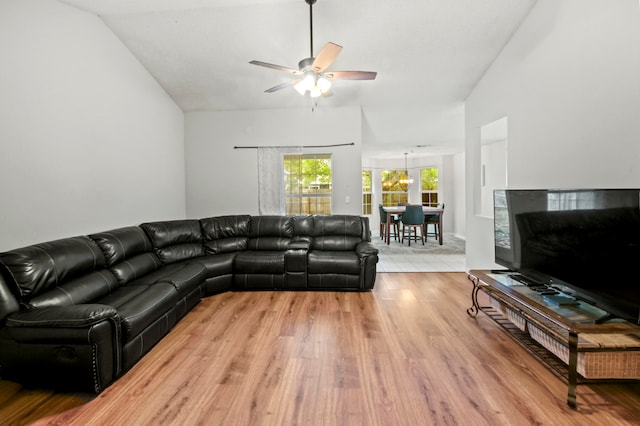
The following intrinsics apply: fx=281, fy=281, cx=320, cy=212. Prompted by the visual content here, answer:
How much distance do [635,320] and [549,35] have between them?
8.50 ft

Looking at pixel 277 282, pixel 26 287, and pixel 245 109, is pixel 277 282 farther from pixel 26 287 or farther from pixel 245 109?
pixel 245 109

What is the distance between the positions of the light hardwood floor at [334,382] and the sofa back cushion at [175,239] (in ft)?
3.40

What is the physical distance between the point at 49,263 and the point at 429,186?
29.9 ft

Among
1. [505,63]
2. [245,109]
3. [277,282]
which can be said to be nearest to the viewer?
[505,63]

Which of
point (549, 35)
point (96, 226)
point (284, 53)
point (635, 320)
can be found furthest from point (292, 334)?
point (549, 35)

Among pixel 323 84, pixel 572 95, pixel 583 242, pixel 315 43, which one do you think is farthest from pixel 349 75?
pixel 583 242

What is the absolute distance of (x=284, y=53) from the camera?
355 centimetres

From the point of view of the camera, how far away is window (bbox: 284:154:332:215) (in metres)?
4.94

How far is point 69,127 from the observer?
278 centimetres

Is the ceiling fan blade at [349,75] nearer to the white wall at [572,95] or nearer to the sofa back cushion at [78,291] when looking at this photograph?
the white wall at [572,95]

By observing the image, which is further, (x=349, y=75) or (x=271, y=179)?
(x=271, y=179)

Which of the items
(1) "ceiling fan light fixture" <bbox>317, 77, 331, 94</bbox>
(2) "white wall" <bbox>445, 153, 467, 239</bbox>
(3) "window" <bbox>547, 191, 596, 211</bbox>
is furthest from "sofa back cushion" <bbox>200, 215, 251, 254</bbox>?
(2) "white wall" <bbox>445, 153, 467, 239</bbox>

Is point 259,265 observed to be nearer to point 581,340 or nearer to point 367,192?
point 581,340

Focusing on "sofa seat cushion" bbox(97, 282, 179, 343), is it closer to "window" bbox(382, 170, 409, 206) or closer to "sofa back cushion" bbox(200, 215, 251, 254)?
"sofa back cushion" bbox(200, 215, 251, 254)
